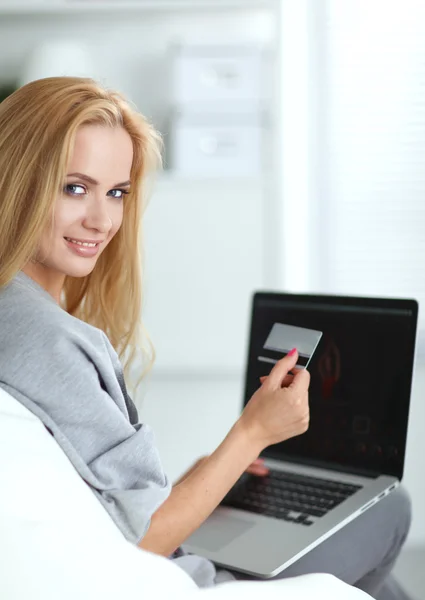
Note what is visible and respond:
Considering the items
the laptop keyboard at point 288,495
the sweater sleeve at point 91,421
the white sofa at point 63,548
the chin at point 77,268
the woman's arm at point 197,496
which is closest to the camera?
the white sofa at point 63,548

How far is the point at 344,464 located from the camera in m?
1.46

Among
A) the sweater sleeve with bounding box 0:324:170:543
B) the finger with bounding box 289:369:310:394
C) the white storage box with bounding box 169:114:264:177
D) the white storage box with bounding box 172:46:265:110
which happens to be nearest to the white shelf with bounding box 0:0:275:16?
the white storage box with bounding box 172:46:265:110

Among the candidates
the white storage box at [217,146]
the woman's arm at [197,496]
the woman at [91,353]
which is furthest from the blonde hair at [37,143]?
the white storage box at [217,146]

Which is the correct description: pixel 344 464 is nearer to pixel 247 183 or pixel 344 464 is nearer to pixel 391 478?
pixel 391 478

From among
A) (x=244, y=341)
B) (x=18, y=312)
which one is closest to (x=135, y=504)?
(x=18, y=312)

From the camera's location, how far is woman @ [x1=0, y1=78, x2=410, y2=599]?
99 centimetres

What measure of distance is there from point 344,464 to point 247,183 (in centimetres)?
118

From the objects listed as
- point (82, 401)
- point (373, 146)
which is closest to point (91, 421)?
point (82, 401)

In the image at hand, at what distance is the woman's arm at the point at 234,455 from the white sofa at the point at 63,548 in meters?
0.18

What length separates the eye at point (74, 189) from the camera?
44.9 inches

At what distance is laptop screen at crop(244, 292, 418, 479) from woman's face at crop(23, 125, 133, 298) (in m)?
0.35

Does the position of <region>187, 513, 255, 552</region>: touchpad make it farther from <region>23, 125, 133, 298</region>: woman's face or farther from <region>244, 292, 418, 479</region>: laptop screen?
<region>23, 125, 133, 298</region>: woman's face

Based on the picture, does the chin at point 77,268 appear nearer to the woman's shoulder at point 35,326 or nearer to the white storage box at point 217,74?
the woman's shoulder at point 35,326

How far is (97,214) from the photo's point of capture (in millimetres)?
1163
